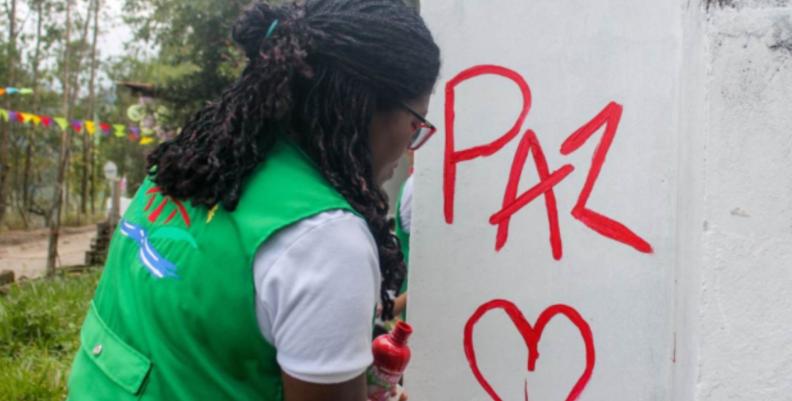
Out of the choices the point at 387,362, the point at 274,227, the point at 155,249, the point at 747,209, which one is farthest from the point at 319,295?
Answer: the point at 747,209

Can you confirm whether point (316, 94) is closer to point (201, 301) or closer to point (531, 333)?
point (201, 301)

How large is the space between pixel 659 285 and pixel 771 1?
2.07ft

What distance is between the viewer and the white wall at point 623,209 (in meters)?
1.35

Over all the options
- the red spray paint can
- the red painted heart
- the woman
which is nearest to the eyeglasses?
the woman

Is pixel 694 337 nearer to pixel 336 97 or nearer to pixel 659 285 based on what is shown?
pixel 659 285

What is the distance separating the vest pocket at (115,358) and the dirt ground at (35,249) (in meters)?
12.5

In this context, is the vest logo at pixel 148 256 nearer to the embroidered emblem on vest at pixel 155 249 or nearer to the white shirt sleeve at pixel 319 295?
the embroidered emblem on vest at pixel 155 249

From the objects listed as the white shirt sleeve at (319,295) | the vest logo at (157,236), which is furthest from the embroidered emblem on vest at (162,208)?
the white shirt sleeve at (319,295)

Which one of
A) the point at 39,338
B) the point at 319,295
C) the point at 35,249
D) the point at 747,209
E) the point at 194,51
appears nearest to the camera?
the point at 319,295

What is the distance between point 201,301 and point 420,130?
1.68 ft

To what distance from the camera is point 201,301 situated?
1129mm

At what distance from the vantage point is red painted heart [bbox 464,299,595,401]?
68.7 inches

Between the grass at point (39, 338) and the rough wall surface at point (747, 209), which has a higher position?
the rough wall surface at point (747, 209)

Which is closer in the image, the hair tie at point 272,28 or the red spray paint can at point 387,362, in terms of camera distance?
the hair tie at point 272,28
